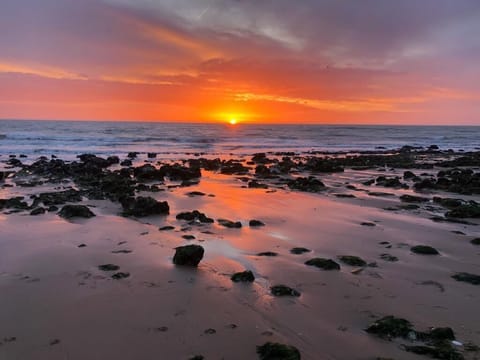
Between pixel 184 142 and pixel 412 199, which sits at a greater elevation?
pixel 412 199

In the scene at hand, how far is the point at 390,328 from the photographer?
15.1 ft

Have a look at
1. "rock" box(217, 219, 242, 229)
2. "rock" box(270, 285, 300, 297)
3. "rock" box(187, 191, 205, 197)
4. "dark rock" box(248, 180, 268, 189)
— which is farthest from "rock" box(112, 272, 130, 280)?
"dark rock" box(248, 180, 268, 189)

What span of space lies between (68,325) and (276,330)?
2351 mm

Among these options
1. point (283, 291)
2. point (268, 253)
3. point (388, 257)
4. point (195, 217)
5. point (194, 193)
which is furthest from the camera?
point (194, 193)

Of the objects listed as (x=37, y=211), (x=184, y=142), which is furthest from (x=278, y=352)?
(x=184, y=142)

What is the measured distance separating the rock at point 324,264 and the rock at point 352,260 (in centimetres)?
35

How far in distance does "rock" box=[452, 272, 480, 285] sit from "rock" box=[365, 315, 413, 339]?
6.86ft

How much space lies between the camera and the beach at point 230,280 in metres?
4.41

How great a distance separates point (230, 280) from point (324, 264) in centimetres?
163

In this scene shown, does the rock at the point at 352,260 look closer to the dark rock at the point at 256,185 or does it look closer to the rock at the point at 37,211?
the rock at the point at 37,211

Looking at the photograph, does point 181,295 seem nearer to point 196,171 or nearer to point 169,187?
point 169,187

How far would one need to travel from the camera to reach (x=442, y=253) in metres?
7.65

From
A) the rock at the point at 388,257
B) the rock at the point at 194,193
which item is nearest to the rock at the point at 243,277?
the rock at the point at 388,257

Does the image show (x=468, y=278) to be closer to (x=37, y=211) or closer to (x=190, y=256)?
(x=190, y=256)
